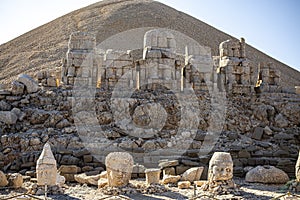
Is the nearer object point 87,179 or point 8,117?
point 87,179

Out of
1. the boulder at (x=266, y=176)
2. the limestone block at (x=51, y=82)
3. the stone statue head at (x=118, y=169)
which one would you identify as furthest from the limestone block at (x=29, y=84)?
the boulder at (x=266, y=176)

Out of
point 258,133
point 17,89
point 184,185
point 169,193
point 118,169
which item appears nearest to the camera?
point 118,169

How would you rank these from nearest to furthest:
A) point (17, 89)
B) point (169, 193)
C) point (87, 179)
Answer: point (169, 193)
point (87, 179)
point (17, 89)

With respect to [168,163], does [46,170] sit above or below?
above

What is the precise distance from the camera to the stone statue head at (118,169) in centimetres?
1039

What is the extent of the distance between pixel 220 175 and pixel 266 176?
7.02ft

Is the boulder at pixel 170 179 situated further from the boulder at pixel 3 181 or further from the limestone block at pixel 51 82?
the limestone block at pixel 51 82

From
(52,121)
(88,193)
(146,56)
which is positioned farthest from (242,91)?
(88,193)

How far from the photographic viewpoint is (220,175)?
411 inches

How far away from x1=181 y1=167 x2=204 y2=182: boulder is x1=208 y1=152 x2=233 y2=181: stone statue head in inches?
Answer: 55.0

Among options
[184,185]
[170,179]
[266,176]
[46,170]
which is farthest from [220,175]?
[46,170]

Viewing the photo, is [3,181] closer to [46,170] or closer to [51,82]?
[46,170]

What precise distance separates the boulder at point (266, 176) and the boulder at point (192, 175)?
5.06 feet

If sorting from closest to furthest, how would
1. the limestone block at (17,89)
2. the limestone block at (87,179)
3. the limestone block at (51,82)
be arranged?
the limestone block at (87,179)
the limestone block at (17,89)
the limestone block at (51,82)
